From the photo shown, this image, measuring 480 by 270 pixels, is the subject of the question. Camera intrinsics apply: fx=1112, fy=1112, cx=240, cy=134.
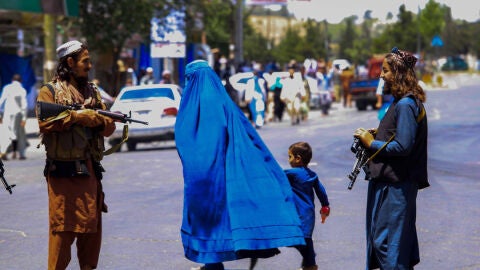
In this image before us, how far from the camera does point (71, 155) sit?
22.7 feet

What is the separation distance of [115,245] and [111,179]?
668 centimetres

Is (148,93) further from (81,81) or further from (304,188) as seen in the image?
(81,81)

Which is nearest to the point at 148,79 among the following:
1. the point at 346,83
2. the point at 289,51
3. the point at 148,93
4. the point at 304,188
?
the point at 148,93

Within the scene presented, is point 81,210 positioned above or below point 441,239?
above

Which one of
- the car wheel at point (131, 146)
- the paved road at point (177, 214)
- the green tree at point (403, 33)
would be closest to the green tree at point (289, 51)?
the green tree at point (403, 33)

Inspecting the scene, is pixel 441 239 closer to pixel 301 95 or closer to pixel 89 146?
pixel 89 146

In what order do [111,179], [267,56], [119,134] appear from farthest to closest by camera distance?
[267,56], [119,134], [111,179]

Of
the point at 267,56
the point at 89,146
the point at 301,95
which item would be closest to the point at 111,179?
the point at 89,146

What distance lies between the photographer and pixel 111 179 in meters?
17.0

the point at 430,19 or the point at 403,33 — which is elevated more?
the point at 430,19

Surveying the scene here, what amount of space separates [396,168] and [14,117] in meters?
17.7

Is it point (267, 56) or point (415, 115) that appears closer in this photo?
point (415, 115)

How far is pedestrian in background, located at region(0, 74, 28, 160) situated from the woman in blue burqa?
54.4ft

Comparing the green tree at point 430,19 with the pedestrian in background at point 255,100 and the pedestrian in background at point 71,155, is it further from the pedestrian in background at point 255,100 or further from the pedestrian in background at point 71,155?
the pedestrian in background at point 71,155
